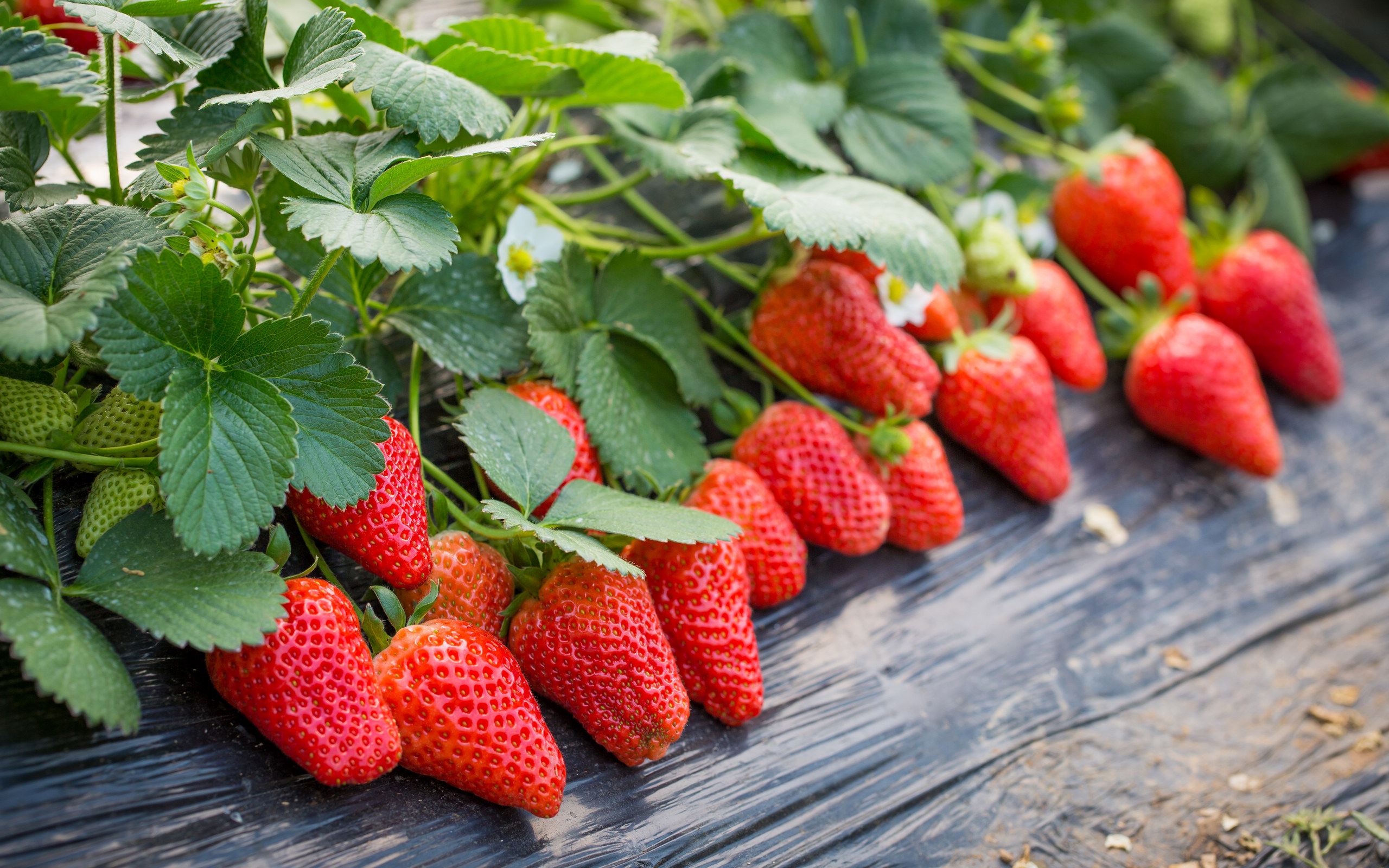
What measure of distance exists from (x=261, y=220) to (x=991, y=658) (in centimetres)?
85

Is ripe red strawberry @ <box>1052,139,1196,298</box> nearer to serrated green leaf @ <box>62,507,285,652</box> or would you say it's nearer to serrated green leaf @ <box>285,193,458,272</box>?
serrated green leaf @ <box>285,193,458,272</box>

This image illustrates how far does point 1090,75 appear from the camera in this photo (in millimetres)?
1461

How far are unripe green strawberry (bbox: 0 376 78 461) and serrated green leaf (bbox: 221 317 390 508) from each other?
0.49 ft

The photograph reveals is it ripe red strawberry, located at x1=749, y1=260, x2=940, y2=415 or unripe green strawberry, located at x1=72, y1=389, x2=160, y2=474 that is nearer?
unripe green strawberry, located at x1=72, y1=389, x2=160, y2=474

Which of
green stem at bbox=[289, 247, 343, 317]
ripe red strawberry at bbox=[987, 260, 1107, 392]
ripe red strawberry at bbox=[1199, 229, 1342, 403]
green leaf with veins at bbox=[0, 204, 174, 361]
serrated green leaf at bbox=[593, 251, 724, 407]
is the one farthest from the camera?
ripe red strawberry at bbox=[1199, 229, 1342, 403]

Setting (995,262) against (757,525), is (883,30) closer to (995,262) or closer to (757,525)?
(995,262)

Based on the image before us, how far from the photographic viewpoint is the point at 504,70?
74 cm

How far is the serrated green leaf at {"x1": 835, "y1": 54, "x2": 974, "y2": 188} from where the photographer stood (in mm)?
1098

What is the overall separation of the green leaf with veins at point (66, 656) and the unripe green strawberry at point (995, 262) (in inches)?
37.4

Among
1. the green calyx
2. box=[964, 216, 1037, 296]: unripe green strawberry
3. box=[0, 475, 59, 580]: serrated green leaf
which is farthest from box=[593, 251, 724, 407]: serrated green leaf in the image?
the green calyx

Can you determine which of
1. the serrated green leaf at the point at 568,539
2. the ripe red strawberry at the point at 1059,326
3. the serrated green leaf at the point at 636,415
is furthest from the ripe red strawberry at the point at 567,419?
the ripe red strawberry at the point at 1059,326

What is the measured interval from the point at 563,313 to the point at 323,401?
269 mm

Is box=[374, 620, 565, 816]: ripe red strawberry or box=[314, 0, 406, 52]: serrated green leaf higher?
box=[314, 0, 406, 52]: serrated green leaf

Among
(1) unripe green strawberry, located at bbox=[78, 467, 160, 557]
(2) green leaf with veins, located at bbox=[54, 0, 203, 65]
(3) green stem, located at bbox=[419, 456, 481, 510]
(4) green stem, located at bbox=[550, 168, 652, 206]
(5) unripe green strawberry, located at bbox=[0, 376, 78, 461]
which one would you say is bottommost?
(3) green stem, located at bbox=[419, 456, 481, 510]
